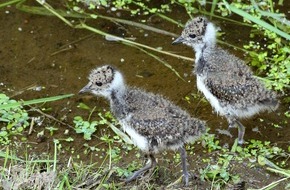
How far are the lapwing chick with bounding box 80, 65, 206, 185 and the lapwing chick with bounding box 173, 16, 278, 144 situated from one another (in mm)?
441

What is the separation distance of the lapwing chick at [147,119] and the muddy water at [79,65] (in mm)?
583

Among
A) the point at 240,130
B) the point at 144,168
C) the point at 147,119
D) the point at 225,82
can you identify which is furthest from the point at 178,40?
the point at 144,168

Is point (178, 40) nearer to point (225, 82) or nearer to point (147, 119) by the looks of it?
point (225, 82)

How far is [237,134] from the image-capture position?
6.14m

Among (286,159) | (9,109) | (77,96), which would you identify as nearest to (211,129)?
(286,159)

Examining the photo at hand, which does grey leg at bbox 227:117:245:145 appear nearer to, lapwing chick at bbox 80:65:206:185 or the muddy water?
the muddy water

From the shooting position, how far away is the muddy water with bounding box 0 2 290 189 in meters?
6.21

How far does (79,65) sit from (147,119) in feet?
4.57

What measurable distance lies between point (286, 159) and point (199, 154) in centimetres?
64

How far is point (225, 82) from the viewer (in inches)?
231

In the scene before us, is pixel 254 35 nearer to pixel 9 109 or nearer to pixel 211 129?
pixel 211 129

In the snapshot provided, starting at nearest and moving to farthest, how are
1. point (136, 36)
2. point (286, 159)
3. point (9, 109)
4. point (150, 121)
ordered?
point (150, 121) → point (286, 159) → point (9, 109) → point (136, 36)

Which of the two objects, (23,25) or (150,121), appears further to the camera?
(23,25)

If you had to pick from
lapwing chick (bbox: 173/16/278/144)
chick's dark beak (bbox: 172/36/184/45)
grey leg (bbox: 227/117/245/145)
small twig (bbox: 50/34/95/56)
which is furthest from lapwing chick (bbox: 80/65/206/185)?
small twig (bbox: 50/34/95/56)
